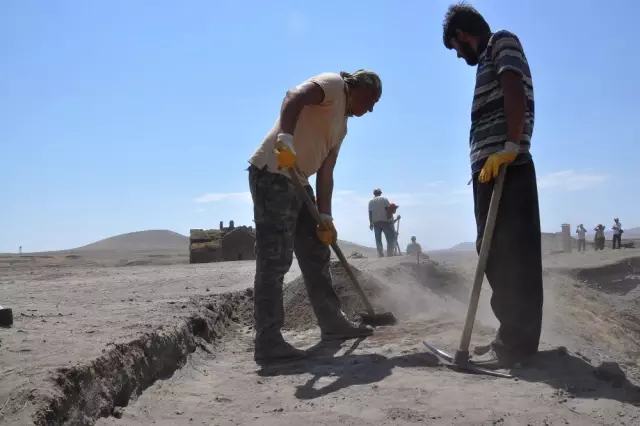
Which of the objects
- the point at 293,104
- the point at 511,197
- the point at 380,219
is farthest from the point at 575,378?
the point at 380,219

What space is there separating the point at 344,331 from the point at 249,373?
1018 millimetres

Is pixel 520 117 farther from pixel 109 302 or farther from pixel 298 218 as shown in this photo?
pixel 109 302

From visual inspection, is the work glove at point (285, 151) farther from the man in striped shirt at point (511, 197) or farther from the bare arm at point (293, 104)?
the man in striped shirt at point (511, 197)

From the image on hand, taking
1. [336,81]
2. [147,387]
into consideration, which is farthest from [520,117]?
[147,387]

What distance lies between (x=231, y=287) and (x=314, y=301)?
2.25 meters

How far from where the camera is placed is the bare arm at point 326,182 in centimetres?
414

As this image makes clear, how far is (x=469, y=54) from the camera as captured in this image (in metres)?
3.37

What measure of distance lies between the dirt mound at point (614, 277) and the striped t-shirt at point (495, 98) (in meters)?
7.87

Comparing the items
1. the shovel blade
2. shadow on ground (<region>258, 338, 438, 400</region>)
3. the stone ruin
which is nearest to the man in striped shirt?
the shovel blade

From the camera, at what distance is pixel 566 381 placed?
2.66 meters

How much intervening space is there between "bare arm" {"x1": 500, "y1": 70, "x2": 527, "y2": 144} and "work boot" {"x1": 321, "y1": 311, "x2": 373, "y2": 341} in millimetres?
1770

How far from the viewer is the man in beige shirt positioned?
3.44 m

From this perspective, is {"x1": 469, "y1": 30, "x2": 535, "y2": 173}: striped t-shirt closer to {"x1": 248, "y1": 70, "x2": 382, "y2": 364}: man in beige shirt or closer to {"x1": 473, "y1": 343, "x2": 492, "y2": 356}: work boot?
{"x1": 248, "y1": 70, "x2": 382, "y2": 364}: man in beige shirt

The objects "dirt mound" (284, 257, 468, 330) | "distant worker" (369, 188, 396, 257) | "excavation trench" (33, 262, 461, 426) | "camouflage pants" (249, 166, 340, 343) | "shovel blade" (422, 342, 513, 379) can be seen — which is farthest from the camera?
"distant worker" (369, 188, 396, 257)
